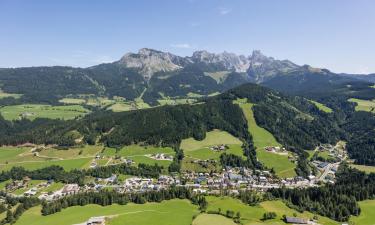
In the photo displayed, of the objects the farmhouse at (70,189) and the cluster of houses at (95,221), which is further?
the farmhouse at (70,189)

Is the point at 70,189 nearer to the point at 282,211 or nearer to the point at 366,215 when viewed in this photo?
the point at 282,211

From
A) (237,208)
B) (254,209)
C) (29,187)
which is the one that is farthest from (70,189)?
(254,209)

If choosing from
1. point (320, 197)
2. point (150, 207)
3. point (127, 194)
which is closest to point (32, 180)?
point (127, 194)

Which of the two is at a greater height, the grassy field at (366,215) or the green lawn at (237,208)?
the green lawn at (237,208)

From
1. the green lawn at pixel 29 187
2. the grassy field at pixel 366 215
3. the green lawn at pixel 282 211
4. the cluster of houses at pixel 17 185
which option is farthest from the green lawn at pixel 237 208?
the cluster of houses at pixel 17 185

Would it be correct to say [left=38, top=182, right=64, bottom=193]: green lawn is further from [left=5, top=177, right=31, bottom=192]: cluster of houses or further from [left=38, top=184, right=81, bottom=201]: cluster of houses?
[left=5, top=177, right=31, bottom=192]: cluster of houses

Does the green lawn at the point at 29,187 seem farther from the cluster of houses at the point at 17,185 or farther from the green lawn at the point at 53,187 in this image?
the green lawn at the point at 53,187
